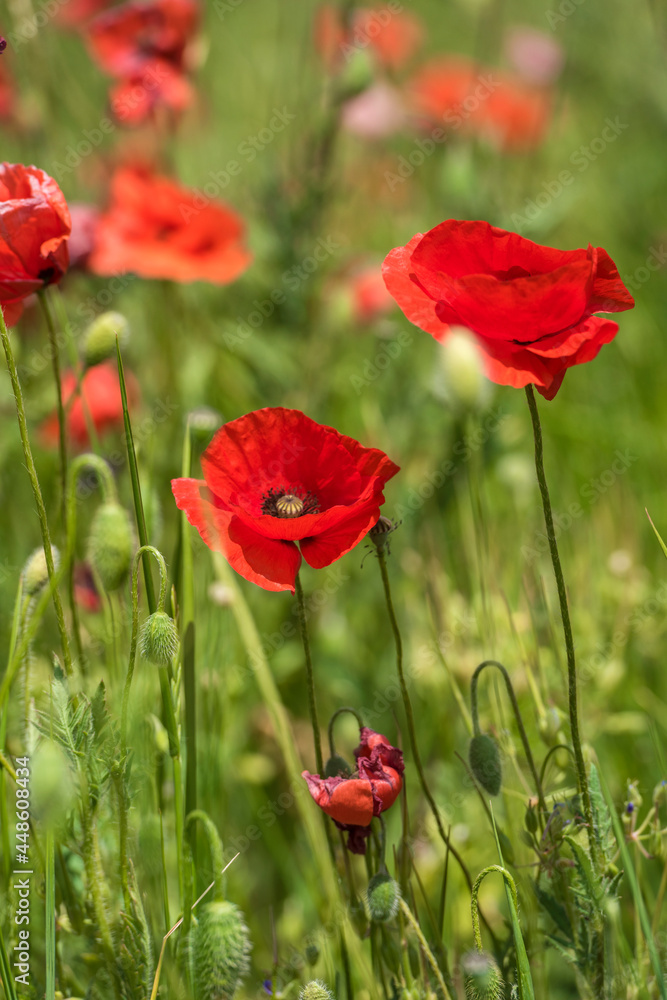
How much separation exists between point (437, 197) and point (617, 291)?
217cm

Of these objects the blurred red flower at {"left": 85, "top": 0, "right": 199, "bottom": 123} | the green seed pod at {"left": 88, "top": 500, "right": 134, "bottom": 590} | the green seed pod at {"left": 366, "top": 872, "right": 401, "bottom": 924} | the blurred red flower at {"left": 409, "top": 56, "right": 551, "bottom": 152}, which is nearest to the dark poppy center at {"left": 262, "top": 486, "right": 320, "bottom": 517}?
the green seed pod at {"left": 88, "top": 500, "right": 134, "bottom": 590}

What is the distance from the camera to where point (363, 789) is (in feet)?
2.55

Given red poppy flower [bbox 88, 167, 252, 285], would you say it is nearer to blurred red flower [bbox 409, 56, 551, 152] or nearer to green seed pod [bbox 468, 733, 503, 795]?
→ green seed pod [bbox 468, 733, 503, 795]

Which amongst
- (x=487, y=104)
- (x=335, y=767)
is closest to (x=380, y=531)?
(x=335, y=767)

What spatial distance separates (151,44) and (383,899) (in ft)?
5.62

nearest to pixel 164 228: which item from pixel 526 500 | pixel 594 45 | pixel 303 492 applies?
pixel 526 500

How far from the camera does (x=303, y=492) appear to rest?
0.96 meters

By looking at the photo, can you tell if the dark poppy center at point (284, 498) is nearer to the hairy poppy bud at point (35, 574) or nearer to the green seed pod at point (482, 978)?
the hairy poppy bud at point (35, 574)

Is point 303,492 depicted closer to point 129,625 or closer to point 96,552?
point 96,552

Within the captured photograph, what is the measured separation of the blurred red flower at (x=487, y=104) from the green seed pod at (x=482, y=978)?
254cm

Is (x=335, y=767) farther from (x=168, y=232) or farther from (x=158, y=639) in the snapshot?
(x=168, y=232)

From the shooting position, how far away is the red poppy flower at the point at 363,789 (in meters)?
0.78

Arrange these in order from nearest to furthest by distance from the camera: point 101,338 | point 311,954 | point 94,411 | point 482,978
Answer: point 482,978
point 311,954
point 101,338
point 94,411

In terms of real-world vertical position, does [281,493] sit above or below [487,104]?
below
